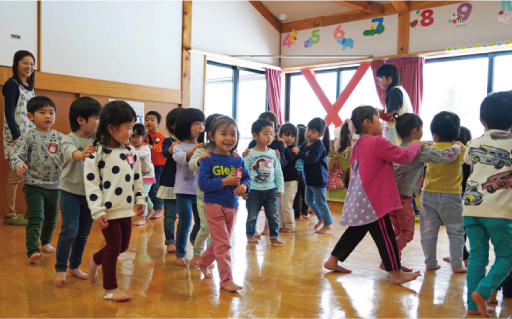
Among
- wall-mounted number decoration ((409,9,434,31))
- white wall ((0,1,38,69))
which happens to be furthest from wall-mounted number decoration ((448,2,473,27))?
white wall ((0,1,38,69))

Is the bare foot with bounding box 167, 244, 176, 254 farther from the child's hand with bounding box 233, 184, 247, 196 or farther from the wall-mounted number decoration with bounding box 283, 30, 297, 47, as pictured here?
the wall-mounted number decoration with bounding box 283, 30, 297, 47

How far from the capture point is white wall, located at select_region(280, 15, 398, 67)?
280 inches

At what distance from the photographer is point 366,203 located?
8.26ft

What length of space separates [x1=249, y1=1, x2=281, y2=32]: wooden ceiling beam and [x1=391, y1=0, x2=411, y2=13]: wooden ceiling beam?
2470mm

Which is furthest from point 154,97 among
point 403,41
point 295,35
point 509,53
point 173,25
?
point 509,53

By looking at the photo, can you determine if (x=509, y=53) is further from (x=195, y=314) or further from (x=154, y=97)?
(x=195, y=314)

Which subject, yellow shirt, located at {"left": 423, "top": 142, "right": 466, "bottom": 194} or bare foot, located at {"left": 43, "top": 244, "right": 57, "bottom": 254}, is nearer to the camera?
yellow shirt, located at {"left": 423, "top": 142, "right": 466, "bottom": 194}

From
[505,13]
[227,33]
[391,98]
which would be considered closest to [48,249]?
[391,98]

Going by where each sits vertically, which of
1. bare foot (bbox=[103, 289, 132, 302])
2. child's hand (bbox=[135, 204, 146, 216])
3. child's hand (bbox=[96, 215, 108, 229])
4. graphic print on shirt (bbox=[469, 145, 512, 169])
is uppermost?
graphic print on shirt (bbox=[469, 145, 512, 169])

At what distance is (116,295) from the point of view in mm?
2156

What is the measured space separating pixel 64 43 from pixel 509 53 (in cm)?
615

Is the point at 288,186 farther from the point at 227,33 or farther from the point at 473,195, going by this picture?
the point at 227,33

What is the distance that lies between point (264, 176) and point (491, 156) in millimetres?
1789

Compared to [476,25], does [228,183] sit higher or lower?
lower
